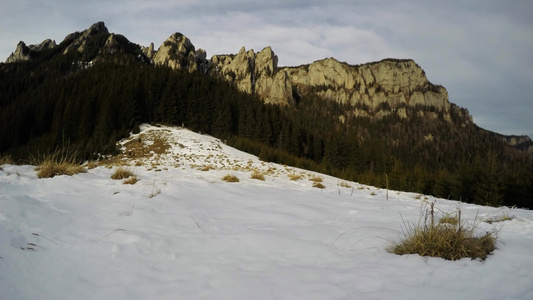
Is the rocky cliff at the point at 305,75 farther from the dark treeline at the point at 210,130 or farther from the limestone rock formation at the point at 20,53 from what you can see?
the dark treeline at the point at 210,130

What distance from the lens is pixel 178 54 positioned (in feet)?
400

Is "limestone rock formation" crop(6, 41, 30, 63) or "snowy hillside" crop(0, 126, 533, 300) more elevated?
"limestone rock formation" crop(6, 41, 30, 63)

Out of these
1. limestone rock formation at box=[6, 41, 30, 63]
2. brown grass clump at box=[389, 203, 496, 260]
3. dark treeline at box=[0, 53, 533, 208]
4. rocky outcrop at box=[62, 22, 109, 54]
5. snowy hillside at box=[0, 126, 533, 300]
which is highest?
rocky outcrop at box=[62, 22, 109, 54]

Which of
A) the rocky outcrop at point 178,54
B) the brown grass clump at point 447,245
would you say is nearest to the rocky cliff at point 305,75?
the rocky outcrop at point 178,54

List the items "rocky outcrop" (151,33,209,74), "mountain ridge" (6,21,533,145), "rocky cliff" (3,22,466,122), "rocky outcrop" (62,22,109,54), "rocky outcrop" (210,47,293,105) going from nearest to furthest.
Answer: "rocky outcrop" (62,22,109,54), "rocky outcrop" (151,33,209,74), "rocky cliff" (3,22,466,122), "mountain ridge" (6,21,533,145), "rocky outcrop" (210,47,293,105)

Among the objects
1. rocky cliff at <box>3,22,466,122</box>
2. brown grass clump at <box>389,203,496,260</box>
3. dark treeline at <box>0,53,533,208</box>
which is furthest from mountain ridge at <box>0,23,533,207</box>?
brown grass clump at <box>389,203,496,260</box>

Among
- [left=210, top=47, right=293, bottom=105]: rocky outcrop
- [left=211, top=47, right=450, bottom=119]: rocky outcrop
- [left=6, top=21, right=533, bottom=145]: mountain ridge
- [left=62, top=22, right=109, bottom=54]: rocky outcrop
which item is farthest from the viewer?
[left=211, top=47, right=450, bottom=119]: rocky outcrop

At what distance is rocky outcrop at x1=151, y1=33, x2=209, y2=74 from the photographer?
386 ft

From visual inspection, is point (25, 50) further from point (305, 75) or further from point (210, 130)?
point (305, 75)

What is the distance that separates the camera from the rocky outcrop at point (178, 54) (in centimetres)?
11756

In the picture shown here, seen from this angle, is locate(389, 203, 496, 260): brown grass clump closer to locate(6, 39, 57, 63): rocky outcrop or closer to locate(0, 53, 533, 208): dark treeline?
locate(0, 53, 533, 208): dark treeline

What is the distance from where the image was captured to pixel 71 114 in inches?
1818

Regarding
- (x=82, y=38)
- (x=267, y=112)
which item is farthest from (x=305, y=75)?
(x=82, y=38)

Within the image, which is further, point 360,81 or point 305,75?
point 305,75
